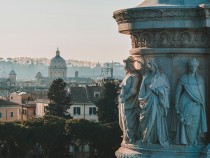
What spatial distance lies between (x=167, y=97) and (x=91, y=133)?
3493cm

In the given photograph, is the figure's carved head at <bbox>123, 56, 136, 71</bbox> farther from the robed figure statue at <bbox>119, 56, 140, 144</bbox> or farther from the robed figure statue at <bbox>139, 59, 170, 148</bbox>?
the robed figure statue at <bbox>139, 59, 170, 148</bbox>

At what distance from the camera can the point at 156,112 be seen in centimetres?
560

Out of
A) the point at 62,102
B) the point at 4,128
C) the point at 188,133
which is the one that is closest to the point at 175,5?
the point at 188,133

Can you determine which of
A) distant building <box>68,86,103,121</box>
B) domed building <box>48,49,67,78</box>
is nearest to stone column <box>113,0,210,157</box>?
distant building <box>68,86,103,121</box>

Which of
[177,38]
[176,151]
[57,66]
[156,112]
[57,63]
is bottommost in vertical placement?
[176,151]

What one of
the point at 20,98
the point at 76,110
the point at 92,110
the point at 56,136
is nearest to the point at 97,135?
the point at 56,136

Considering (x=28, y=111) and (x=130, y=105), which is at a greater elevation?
(x=130, y=105)

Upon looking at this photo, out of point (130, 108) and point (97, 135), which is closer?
point (130, 108)

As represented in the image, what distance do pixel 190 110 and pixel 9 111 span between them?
66.1m

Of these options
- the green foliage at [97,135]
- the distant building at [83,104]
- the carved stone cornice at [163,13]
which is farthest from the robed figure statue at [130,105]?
the distant building at [83,104]

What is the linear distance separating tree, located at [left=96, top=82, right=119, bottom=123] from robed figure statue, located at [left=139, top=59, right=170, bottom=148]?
39.9 m

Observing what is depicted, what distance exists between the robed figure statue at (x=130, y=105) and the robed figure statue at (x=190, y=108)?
44 cm

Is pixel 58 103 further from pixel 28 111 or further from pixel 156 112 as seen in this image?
pixel 156 112

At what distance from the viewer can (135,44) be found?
5871mm
